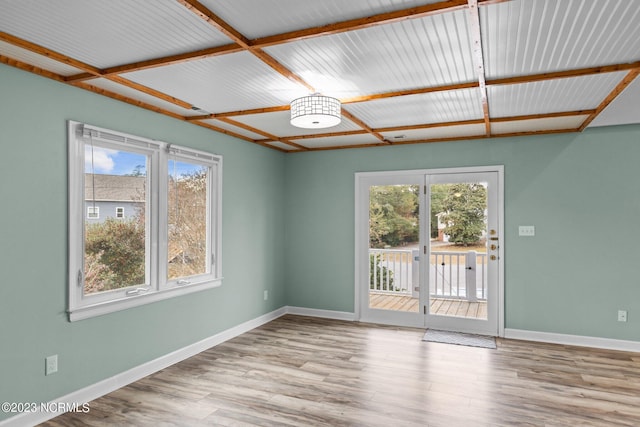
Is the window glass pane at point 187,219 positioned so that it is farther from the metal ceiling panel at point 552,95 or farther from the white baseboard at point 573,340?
the white baseboard at point 573,340

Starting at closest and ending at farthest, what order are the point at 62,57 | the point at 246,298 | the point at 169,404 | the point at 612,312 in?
the point at 62,57, the point at 169,404, the point at 612,312, the point at 246,298

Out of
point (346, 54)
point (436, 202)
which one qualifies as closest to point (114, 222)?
point (346, 54)

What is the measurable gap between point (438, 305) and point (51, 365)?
13.7 ft

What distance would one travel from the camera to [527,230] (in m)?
4.73

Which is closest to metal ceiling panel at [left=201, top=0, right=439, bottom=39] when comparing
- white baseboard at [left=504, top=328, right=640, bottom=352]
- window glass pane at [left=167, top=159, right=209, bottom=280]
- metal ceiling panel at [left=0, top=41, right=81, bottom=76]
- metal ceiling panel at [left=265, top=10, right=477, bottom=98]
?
metal ceiling panel at [left=265, top=10, right=477, bottom=98]

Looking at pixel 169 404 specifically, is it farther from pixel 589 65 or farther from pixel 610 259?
pixel 610 259

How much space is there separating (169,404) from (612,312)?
459 centimetres

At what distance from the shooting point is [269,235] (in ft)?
18.4

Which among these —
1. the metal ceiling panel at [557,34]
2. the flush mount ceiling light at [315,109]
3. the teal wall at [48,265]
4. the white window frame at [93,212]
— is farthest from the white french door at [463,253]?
the white window frame at [93,212]

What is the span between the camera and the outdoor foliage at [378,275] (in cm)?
545

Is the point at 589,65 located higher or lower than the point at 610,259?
higher

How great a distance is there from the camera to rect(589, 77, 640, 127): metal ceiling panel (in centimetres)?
310

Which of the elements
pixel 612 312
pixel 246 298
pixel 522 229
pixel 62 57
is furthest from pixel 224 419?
pixel 612 312

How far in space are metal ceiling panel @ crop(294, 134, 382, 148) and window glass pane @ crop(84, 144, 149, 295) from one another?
2171mm
